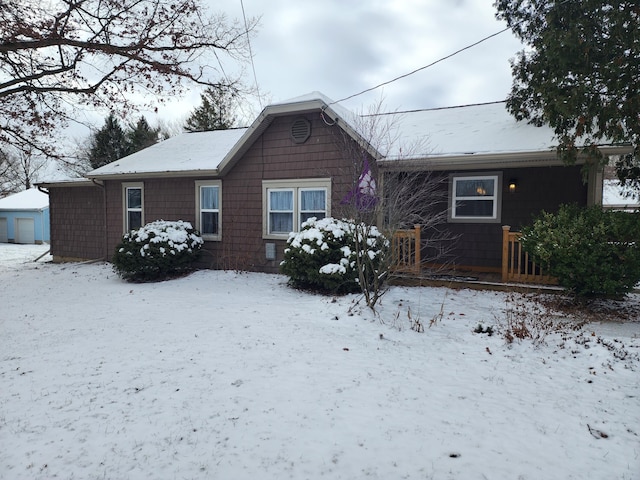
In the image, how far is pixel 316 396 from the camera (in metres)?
3.83

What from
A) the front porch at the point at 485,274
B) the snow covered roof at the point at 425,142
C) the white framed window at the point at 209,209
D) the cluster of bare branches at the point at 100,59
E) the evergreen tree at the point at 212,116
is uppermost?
the evergreen tree at the point at 212,116

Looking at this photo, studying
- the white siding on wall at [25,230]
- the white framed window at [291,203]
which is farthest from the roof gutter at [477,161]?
the white siding on wall at [25,230]

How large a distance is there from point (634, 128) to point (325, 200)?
19.6 ft

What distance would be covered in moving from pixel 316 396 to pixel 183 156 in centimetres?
1056

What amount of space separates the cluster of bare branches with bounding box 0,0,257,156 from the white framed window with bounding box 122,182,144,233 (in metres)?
2.30

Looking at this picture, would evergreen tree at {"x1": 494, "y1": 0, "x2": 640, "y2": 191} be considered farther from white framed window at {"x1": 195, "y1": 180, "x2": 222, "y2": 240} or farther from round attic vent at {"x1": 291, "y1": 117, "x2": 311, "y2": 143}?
white framed window at {"x1": 195, "y1": 180, "x2": 222, "y2": 240}

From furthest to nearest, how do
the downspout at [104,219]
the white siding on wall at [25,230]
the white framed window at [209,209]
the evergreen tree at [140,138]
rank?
the evergreen tree at [140,138], the white siding on wall at [25,230], the downspout at [104,219], the white framed window at [209,209]

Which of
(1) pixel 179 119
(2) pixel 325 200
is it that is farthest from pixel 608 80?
(1) pixel 179 119

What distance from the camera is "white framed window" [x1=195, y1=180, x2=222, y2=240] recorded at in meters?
11.3

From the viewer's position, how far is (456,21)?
9.38 meters

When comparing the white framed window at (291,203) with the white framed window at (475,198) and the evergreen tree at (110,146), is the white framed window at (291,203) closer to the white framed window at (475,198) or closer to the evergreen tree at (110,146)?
the white framed window at (475,198)

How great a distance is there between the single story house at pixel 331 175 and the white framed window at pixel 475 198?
2 cm

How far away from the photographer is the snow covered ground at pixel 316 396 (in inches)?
112

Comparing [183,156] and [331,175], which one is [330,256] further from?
[183,156]
